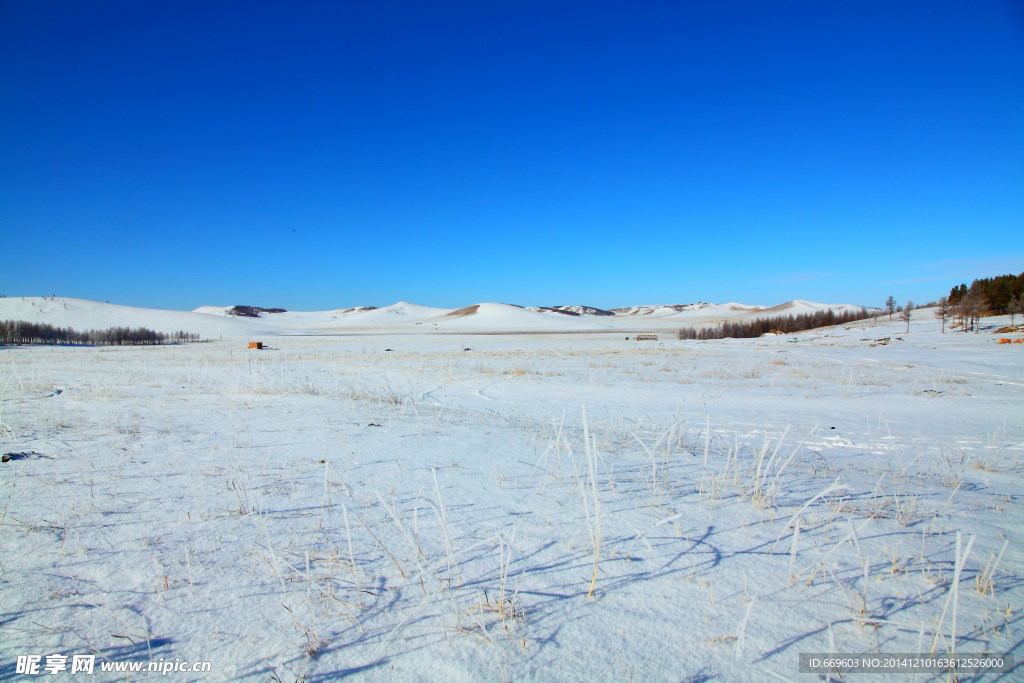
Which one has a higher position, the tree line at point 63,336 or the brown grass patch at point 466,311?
the brown grass patch at point 466,311

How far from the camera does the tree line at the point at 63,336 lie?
3269cm

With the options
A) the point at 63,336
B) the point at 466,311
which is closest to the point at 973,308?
the point at 63,336

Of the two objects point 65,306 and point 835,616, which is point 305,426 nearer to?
point 835,616

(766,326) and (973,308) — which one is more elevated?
(973,308)

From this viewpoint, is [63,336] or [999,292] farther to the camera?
[999,292]

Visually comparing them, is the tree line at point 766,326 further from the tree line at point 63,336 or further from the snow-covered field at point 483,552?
the tree line at point 63,336

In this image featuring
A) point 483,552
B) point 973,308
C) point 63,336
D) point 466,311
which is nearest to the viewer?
point 483,552

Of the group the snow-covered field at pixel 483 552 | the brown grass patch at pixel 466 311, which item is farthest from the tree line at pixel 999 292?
the brown grass patch at pixel 466 311

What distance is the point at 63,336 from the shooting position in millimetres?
36219

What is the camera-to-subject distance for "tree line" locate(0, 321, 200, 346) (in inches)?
1287

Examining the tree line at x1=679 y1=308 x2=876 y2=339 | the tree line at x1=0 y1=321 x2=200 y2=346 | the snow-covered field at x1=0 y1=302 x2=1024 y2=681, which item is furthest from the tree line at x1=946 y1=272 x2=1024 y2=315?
the tree line at x1=0 y1=321 x2=200 y2=346

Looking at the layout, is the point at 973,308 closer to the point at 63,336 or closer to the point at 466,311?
the point at 63,336

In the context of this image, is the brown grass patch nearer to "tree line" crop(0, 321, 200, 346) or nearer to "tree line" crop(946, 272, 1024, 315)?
"tree line" crop(0, 321, 200, 346)

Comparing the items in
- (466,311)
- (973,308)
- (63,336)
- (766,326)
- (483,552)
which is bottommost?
(483,552)
